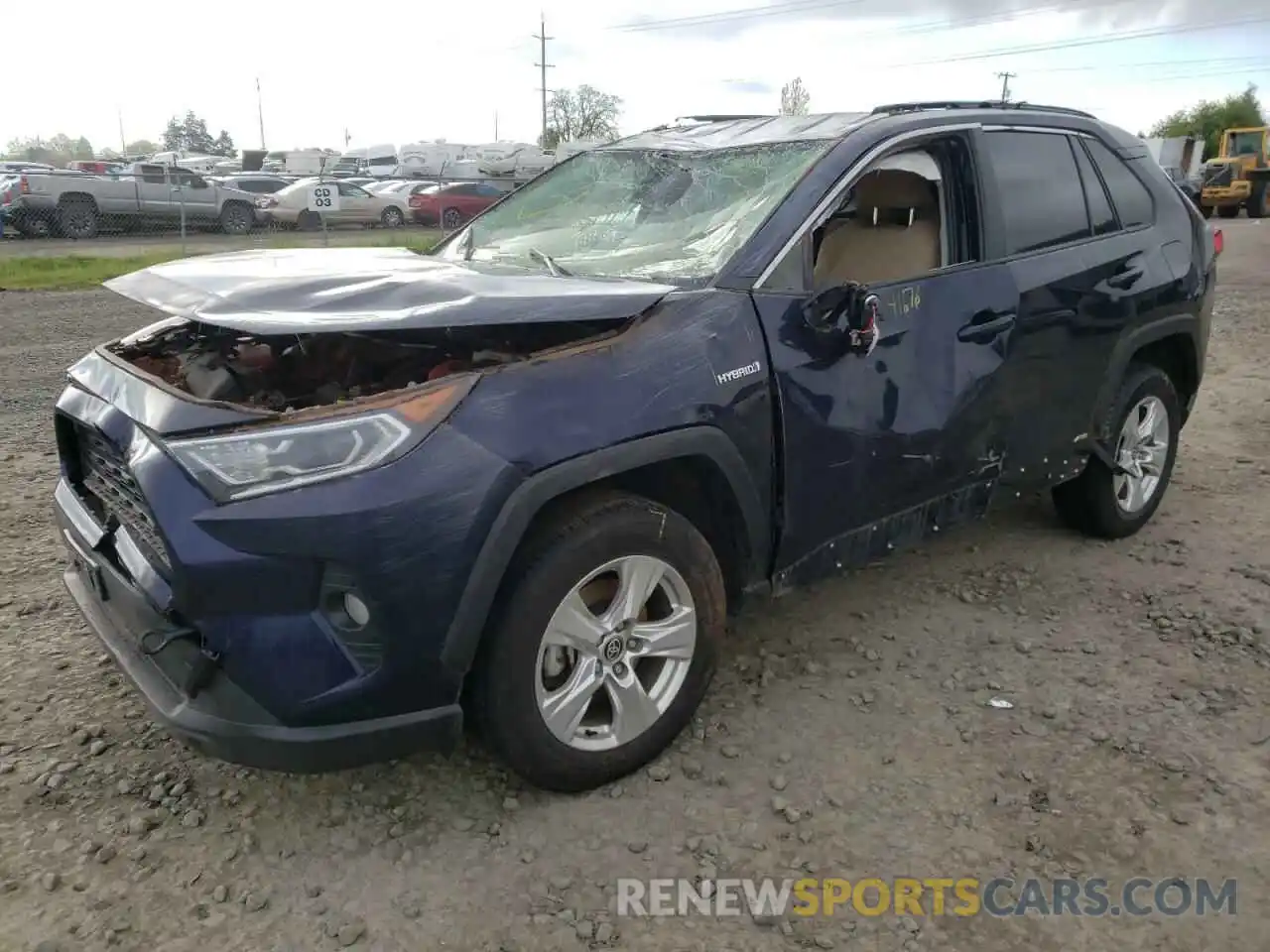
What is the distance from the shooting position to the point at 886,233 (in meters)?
3.74

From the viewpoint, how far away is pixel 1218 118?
66.4 m

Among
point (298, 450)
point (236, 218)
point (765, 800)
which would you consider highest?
point (298, 450)

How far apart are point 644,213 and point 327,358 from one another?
1209 mm

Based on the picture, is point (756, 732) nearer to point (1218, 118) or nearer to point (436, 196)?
point (436, 196)

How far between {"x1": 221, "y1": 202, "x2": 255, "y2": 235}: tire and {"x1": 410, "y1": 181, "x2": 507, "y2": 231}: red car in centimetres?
423

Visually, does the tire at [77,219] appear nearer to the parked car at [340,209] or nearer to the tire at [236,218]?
the tire at [236,218]

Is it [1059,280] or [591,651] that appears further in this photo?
[1059,280]

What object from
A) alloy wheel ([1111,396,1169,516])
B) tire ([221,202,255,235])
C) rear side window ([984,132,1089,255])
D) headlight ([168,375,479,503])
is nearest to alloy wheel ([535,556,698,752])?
headlight ([168,375,479,503])

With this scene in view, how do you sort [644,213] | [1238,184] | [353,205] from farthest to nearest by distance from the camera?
[1238,184] < [353,205] < [644,213]

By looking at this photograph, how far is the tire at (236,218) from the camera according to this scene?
21234mm

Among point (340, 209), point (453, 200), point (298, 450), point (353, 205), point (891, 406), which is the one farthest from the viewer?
point (353, 205)

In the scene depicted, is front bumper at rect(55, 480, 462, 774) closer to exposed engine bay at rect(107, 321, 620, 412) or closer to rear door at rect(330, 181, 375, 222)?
exposed engine bay at rect(107, 321, 620, 412)

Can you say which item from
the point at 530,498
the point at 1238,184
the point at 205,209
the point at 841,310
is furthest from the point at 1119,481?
the point at 1238,184

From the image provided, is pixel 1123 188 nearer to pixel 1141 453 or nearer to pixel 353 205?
pixel 1141 453
